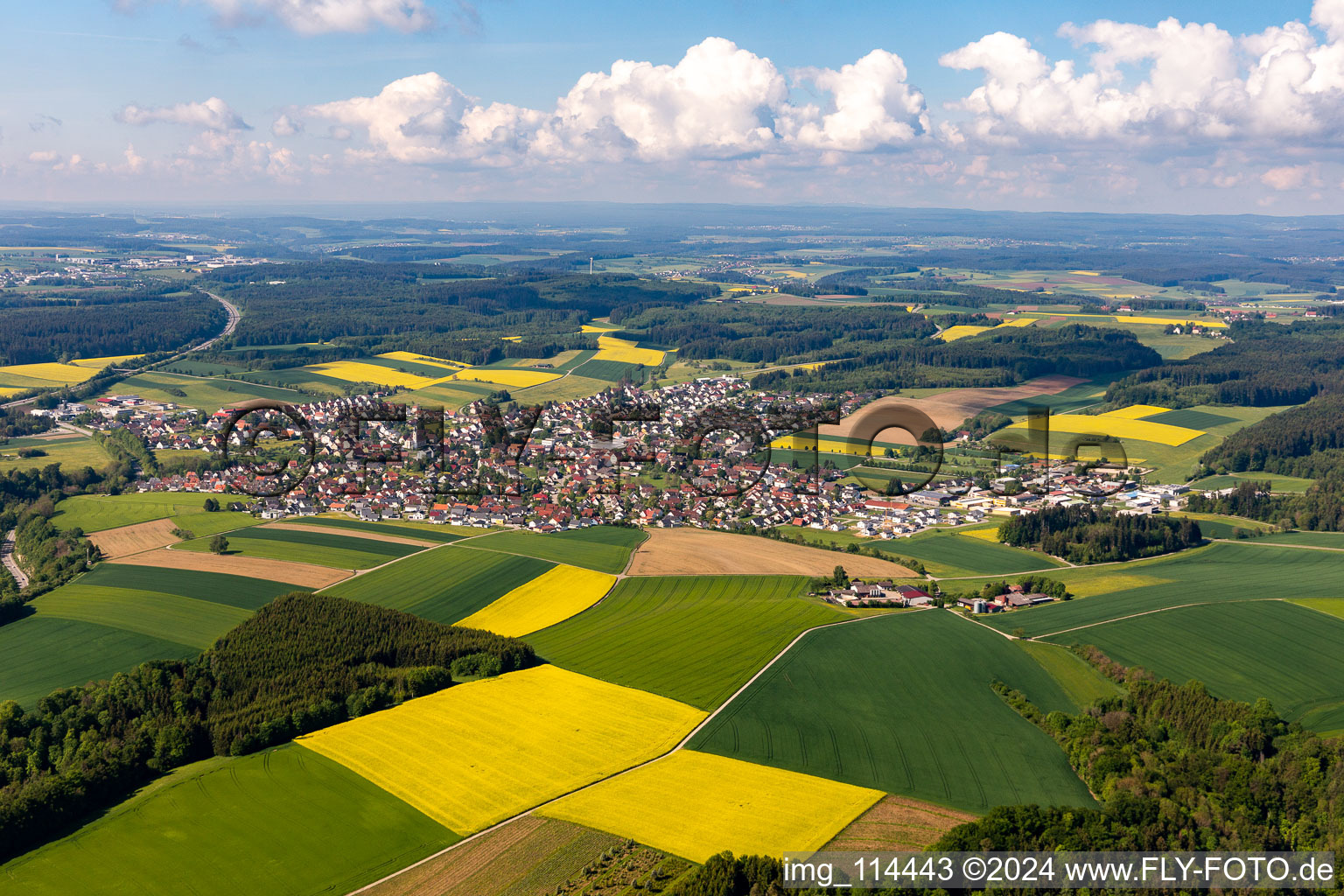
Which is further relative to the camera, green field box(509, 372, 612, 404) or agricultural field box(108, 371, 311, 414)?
green field box(509, 372, 612, 404)

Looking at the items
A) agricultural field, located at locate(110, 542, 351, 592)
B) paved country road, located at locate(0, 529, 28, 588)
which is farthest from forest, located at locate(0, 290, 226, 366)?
agricultural field, located at locate(110, 542, 351, 592)

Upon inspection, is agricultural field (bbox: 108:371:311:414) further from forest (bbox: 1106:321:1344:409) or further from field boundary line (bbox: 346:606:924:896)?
forest (bbox: 1106:321:1344:409)

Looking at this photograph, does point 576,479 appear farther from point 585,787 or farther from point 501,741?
point 585,787

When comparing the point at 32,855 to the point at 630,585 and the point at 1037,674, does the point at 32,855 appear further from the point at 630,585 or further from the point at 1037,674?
the point at 1037,674

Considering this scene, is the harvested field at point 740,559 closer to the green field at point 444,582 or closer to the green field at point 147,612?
the green field at point 444,582

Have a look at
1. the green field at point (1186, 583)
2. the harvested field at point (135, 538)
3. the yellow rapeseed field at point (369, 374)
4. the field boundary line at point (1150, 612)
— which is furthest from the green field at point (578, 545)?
the yellow rapeseed field at point (369, 374)

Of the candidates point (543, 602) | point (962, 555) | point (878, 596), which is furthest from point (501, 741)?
point (962, 555)
